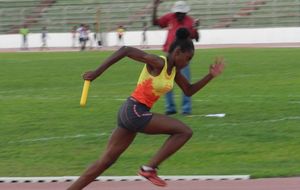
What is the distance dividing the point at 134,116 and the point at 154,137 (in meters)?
4.73

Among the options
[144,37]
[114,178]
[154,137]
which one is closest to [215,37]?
[144,37]

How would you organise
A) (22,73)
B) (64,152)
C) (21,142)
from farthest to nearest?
1. (22,73)
2. (21,142)
3. (64,152)

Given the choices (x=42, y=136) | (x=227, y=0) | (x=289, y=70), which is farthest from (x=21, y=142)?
(x=227, y=0)

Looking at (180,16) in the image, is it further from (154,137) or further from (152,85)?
(152,85)

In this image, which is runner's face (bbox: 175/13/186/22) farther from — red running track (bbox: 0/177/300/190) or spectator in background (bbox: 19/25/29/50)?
spectator in background (bbox: 19/25/29/50)

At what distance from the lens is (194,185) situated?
877 centimetres

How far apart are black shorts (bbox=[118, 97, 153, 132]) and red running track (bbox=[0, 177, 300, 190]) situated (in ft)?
3.89

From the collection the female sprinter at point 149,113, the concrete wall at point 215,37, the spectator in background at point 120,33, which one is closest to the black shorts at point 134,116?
the female sprinter at point 149,113

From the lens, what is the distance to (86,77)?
24.3 feet

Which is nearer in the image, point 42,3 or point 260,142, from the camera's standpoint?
point 260,142

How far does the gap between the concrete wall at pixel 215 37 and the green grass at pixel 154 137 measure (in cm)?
3184

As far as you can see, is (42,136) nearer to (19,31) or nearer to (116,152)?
(116,152)

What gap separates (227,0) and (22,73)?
110 ft

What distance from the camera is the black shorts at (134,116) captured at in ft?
25.3
